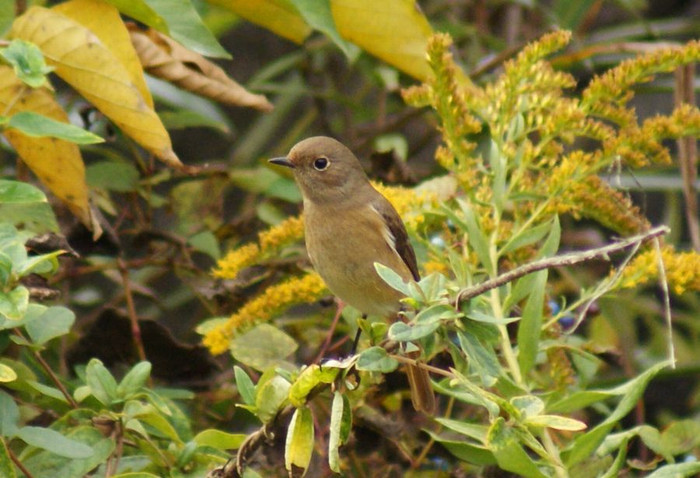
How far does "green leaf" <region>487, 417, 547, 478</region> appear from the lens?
1678 millimetres

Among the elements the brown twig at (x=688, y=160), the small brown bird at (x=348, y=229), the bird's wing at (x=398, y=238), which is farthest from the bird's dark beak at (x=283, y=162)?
the brown twig at (x=688, y=160)

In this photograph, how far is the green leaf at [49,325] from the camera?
2053mm

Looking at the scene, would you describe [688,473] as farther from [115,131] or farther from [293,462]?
[115,131]

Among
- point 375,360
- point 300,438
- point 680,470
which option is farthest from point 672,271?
point 300,438

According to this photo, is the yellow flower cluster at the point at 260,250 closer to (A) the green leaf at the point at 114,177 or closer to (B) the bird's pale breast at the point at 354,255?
(B) the bird's pale breast at the point at 354,255

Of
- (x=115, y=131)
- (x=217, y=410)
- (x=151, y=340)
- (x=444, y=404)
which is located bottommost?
(x=444, y=404)

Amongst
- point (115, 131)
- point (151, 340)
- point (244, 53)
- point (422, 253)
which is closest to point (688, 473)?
point (422, 253)

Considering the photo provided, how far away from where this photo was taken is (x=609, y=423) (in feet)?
6.15

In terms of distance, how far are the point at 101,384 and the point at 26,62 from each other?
2.10ft

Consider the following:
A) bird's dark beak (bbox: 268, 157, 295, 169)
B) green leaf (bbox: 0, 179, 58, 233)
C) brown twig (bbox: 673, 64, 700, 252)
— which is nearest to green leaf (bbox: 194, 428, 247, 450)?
green leaf (bbox: 0, 179, 58, 233)

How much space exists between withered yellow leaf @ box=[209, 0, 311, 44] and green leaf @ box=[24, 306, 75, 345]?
3.55 ft

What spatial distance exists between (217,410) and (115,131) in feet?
2.76

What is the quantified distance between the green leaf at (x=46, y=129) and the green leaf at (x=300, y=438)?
26.2 inches

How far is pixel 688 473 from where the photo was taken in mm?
1763
